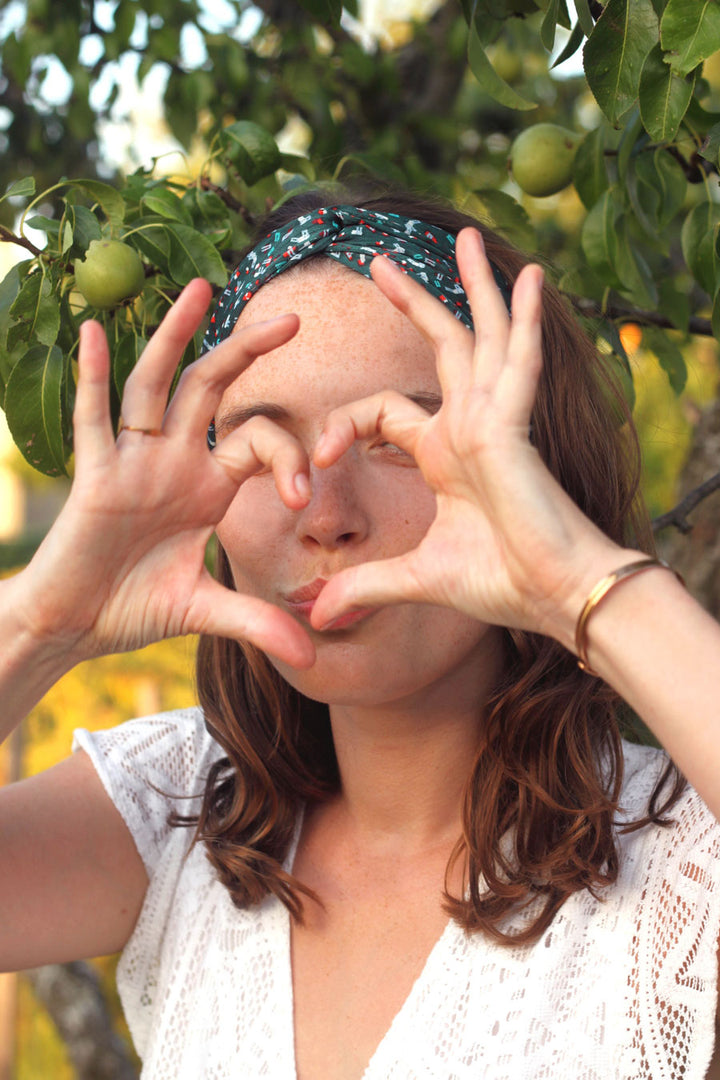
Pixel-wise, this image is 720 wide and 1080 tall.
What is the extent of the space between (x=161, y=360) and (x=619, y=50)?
667 millimetres

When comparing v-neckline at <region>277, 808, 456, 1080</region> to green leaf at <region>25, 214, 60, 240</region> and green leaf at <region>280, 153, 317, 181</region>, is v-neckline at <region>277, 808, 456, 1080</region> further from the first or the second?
green leaf at <region>280, 153, 317, 181</region>

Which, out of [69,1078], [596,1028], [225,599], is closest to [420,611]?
[225,599]

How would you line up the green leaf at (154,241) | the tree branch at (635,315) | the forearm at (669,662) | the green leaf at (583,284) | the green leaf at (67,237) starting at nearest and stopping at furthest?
the forearm at (669,662), the green leaf at (67,237), the green leaf at (154,241), the tree branch at (635,315), the green leaf at (583,284)

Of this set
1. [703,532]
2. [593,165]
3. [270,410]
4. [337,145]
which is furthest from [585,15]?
[703,532]

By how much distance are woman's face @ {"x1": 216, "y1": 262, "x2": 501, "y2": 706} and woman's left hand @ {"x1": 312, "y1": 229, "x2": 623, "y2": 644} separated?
167mm

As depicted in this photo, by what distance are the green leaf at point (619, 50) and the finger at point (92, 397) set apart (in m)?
0.67

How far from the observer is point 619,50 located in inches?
53.9

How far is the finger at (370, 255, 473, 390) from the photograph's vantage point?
4.06ft

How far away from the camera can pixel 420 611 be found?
5.00ft

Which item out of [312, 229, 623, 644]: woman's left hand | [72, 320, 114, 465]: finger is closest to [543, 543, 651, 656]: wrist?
[312, 229, 623, 644]: woman's left hand

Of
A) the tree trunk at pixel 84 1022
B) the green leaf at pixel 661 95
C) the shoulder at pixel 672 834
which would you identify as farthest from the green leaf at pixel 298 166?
the tree trunk at pixel 84 1022

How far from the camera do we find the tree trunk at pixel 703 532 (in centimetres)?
280

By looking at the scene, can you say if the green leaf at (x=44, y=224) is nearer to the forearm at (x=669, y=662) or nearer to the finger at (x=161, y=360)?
the finger at (x=161, y=360)

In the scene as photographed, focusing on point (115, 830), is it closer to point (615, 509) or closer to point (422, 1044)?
point (422, 1044)
